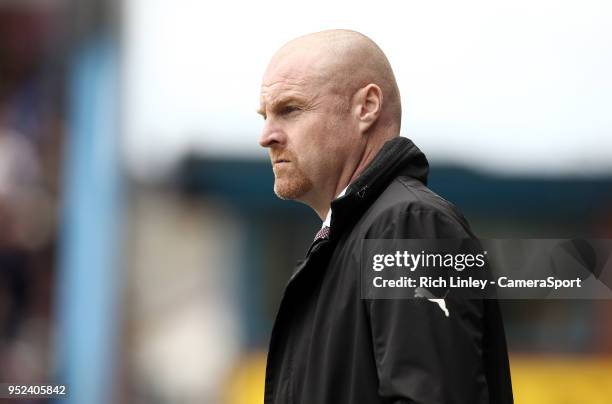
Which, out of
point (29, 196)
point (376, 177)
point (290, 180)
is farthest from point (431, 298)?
point (29, 196)

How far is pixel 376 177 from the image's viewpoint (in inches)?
102

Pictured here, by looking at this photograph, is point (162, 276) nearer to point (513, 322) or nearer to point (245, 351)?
point (245, 351)

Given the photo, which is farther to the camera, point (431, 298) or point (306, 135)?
point (306, 135)

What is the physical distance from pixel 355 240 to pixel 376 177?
0.17 meters

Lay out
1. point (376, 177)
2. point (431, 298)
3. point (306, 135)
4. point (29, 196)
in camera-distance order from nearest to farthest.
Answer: point (431, 298) → point (376, 177) → point (306, 135) → point (29, 196)

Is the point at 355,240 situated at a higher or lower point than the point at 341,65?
lower

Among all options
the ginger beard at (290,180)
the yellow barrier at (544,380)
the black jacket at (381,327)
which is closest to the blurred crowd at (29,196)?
the yellow barrier at (544,380)

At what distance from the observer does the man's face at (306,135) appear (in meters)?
2.75

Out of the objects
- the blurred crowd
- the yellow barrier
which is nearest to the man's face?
the blurred crowd

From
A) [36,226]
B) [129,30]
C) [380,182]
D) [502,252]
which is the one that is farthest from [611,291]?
[36,226]

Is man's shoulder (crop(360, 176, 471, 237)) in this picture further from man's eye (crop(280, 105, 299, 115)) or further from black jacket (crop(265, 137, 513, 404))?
man's eye (crop(280, 105, 299, 115))

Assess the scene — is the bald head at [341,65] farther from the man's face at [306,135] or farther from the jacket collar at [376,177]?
the jacket collar at [376,177]

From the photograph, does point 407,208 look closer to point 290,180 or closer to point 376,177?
point 376,177

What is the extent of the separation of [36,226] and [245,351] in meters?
2.64
